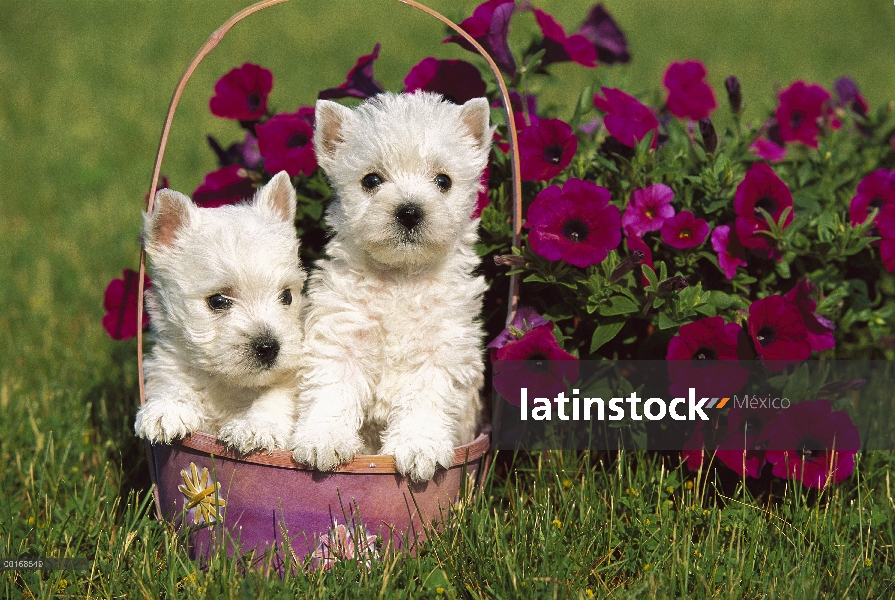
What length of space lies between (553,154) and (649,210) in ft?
1.52

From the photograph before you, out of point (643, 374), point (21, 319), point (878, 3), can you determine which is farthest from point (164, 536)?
point (878, 3)

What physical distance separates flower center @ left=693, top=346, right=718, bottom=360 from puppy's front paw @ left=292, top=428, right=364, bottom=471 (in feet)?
4.61

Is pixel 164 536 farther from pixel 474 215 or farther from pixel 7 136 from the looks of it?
pixel 7 136

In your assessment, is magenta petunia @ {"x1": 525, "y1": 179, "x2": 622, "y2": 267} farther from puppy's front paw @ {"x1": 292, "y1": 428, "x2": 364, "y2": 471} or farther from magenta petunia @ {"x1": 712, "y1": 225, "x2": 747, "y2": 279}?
puppy's front paw @ {"x1": 292, "y1": 428, "x2": 364, "y2": 471}

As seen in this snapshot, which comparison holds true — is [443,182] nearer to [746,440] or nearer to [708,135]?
[708,135]

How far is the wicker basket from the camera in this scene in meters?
2.87

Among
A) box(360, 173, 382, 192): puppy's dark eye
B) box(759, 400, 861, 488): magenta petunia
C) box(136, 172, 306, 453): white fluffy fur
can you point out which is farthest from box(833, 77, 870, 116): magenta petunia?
box(136, 172, 306, 453): white fluffy fur

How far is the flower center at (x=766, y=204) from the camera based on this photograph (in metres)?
3.61

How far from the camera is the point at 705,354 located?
3379mm

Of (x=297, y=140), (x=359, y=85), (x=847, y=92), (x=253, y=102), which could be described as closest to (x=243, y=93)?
(x=253, y=102)

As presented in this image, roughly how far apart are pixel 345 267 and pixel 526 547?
3.94ft

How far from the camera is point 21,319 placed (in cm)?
568

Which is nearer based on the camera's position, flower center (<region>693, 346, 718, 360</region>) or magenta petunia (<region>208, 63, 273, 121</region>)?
flower center (<region>693, 346, 718, 360</region>)

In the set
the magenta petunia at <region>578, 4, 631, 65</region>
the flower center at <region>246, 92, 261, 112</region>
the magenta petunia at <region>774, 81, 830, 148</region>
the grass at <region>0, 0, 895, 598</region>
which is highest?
the magenta petunia at <region>578, 4, 631, 65</region>
